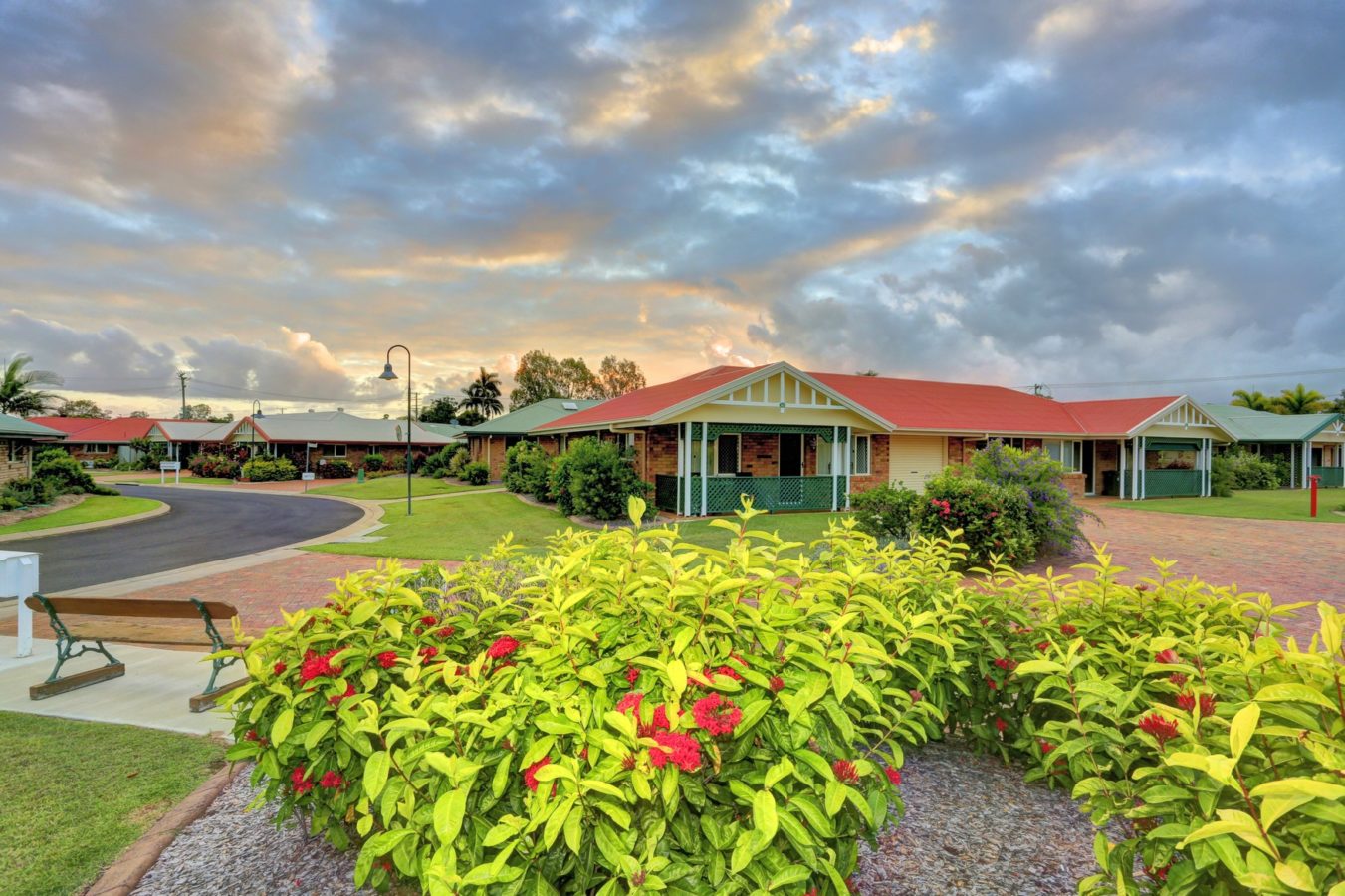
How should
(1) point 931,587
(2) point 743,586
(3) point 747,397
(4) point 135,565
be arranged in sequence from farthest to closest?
(3) point 747,397 → (4) point 135,565 → (1) point 931,587 → (2) point 743,586

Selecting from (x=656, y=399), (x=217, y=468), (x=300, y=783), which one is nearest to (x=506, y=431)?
(x=656, y=399)

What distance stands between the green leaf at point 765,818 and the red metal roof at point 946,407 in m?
18.3

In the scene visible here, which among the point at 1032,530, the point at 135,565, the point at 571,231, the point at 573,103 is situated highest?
the point at 573,103

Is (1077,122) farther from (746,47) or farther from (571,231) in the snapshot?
(571,231)

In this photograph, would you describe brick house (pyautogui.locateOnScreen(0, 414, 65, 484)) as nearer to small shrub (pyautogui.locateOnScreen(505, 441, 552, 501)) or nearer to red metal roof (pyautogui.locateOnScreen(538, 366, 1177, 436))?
small shrub (pyautogui.locateOnScreen(505, 441, 552, 501))

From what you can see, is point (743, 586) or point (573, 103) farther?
point (573, 103)

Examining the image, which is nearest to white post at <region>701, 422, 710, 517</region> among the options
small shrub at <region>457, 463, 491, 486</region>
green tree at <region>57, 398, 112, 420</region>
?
small shrub at <region>457, 463, 491, 486</region>

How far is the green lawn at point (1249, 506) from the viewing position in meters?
20.3

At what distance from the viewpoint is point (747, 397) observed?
19203mm

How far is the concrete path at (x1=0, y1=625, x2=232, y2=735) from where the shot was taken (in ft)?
16.2

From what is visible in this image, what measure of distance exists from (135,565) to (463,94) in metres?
11.4

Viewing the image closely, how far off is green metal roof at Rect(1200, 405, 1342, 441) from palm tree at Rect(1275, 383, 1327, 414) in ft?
44.9

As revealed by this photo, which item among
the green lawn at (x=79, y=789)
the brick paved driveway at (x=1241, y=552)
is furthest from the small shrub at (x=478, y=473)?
the green lawn at (x=79, y=789)

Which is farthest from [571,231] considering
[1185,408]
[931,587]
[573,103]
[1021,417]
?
[1185,408]
